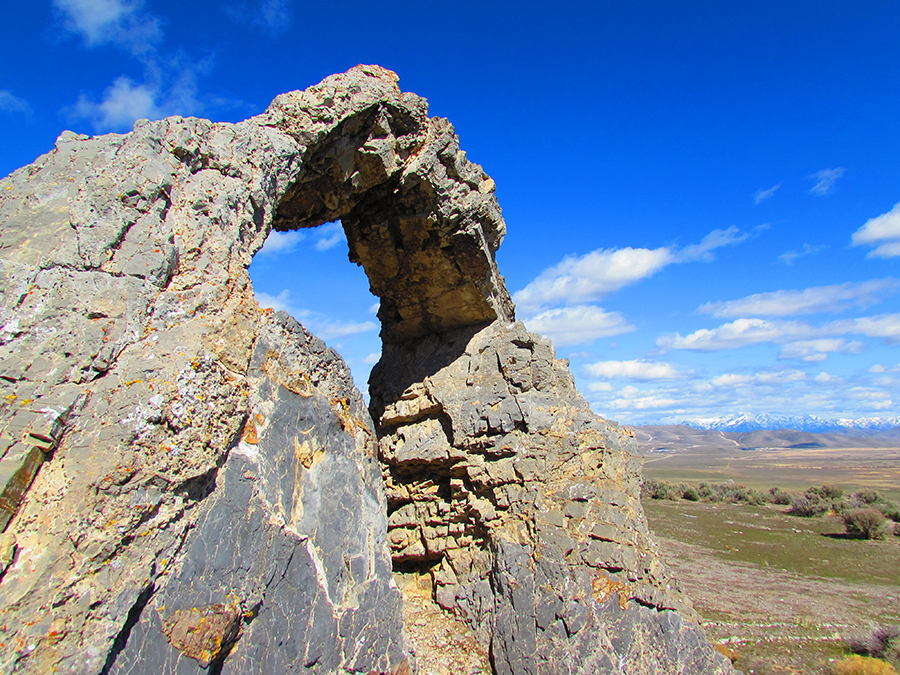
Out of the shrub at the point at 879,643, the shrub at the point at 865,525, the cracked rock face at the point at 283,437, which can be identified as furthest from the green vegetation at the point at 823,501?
the cracked rock face at the point at 283,437

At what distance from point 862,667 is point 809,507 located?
76.6 feet

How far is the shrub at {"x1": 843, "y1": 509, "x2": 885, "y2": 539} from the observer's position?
76.8 feet

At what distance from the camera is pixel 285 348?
7098mm

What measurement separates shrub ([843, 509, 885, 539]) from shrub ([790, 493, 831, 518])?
5.73 meters

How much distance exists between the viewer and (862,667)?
36.0ft

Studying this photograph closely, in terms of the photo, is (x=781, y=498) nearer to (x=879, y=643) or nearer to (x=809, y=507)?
(x=809, y=507)

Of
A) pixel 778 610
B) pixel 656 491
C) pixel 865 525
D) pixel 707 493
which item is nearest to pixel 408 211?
pixel 778 610

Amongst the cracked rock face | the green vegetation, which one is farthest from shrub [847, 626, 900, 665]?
the green vegetation

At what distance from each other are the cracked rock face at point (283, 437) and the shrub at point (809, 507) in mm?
28147

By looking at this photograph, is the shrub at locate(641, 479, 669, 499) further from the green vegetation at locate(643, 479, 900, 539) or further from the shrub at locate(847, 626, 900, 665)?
the shrub at locate(847, 626, 900, 665)

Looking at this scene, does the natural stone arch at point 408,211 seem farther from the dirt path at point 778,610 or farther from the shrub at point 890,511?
the shrub at point 890,511

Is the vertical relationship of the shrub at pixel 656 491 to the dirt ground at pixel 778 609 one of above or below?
above

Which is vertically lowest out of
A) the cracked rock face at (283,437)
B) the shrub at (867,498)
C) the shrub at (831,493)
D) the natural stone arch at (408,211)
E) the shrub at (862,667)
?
the shrub at (862,667)

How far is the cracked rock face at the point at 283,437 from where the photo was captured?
14.0 ft
